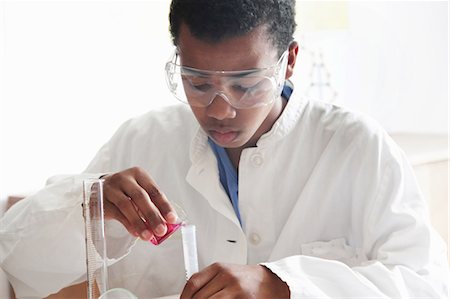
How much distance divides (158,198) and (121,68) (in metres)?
0.80

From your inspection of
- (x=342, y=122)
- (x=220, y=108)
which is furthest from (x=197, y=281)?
(x=342, y=122)

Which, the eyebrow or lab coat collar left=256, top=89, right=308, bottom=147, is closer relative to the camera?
the eyebrow

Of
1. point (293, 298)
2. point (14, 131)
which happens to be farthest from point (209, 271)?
point (14, 131)

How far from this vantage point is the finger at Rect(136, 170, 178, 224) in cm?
115

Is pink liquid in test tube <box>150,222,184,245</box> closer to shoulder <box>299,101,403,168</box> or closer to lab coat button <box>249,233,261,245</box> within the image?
lab coat button <box>249,233,261,245</box>

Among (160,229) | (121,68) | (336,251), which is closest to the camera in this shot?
(160,229)

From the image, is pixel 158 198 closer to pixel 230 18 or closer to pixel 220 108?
pixel 220 108

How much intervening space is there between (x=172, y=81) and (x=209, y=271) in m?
0.36

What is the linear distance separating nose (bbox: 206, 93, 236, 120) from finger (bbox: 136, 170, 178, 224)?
14 centimetres

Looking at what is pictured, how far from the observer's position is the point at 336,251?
53.2 inches

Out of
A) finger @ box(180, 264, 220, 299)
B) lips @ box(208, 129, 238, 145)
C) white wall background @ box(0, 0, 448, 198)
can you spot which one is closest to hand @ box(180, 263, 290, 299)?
finger @ box(180, 264, 220, 299)

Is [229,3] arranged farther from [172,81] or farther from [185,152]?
[185,152]

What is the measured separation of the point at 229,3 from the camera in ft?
3.94

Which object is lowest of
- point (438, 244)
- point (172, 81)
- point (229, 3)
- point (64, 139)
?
point (438, 244)
